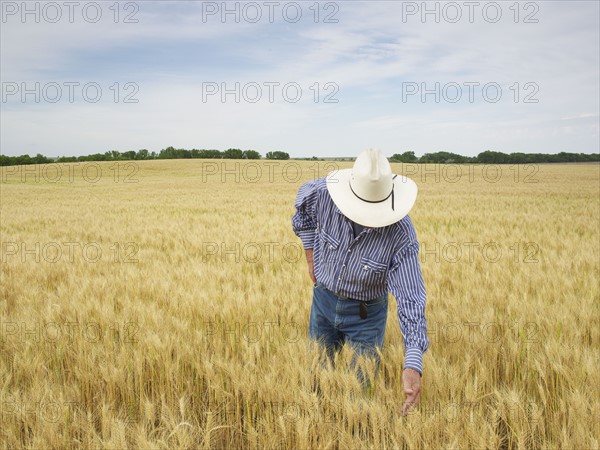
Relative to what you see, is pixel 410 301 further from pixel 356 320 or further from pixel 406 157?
pixel 406 157

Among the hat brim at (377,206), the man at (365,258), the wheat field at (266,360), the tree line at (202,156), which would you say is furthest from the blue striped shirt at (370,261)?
the tree line at (202,156)

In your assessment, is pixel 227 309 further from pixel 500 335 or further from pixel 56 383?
pixel 500 335

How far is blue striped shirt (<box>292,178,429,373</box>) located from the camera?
71.4 inches

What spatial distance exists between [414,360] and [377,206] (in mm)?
704

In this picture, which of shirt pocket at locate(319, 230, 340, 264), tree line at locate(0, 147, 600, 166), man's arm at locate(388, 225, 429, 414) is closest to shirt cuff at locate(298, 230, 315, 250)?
shirt pocket at locate(319, 230, 340, 264)

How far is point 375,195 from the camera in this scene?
1.98 m

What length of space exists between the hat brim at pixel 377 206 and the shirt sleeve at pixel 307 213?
411 mm

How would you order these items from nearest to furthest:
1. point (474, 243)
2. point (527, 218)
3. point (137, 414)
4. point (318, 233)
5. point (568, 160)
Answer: point (137, 414) < point (318, 233) < point (474, 243) < point (527, 218) < point (568, 160)

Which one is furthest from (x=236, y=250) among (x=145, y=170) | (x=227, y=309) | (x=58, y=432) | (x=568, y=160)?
(x=568, y=160)

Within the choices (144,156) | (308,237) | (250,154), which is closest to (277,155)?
(250,154)

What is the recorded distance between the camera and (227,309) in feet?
10.8

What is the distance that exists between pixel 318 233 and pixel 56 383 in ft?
5.78

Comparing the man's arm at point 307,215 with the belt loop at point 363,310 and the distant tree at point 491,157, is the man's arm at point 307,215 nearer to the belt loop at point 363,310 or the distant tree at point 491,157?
the belt loop at point 363,310

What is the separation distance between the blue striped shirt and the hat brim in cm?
13
